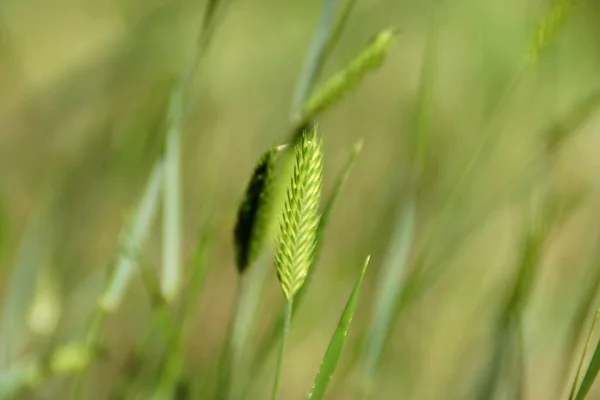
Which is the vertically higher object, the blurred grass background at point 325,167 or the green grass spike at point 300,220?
the blurred grass background at point 325,167

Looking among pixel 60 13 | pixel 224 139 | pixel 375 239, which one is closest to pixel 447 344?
pixel 375 239

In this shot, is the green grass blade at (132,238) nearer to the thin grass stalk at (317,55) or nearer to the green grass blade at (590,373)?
the thin grass stalk at (317,55)

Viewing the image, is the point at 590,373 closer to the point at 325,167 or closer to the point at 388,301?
the point at 388,301

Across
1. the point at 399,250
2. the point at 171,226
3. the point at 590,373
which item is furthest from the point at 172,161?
the point at 590,373

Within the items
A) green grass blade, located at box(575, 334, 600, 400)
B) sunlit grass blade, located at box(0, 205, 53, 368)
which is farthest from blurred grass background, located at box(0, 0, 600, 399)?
green grass blade, located at box(575, 334, 600, 400)

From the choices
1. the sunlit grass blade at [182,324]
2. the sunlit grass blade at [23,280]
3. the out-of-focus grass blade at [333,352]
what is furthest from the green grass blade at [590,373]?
the sunlit grass blade at [23,280]

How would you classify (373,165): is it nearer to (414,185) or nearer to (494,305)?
(494,305)

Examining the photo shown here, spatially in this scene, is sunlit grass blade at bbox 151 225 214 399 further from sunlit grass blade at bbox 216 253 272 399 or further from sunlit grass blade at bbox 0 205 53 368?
sunlit grass blade at bbox 0 205 53 368
